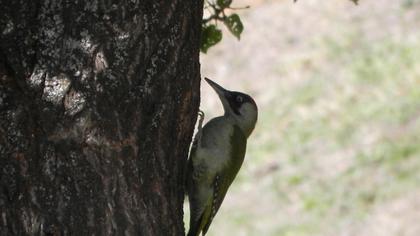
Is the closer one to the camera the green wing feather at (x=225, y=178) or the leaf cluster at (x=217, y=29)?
the leaf cluster at (x=217, y=29)

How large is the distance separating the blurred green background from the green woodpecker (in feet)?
12.0

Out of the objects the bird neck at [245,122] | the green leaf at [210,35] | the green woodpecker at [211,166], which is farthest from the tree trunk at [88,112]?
the bird neck at [245,122]

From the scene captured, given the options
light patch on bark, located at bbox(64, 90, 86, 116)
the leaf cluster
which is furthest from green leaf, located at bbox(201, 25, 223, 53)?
light patch on bark, located at bbox(64, 90, 86, 116)

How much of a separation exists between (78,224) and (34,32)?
26.8 inches

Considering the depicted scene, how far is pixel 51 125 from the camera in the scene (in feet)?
11.8

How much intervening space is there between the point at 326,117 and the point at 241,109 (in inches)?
198

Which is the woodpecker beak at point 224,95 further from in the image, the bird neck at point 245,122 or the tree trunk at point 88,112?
the tree trunk at point 88,112

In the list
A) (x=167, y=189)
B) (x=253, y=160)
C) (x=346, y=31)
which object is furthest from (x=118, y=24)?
(x=346, y=31)

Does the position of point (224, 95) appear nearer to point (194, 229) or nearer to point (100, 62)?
point (194, 229)

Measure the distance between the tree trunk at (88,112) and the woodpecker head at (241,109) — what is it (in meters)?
2.20

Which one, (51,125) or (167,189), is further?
(167,189)

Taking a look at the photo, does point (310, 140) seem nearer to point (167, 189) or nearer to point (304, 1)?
point (304, 1)

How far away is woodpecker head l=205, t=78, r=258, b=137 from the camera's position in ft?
20.3

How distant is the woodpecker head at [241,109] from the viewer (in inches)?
243
